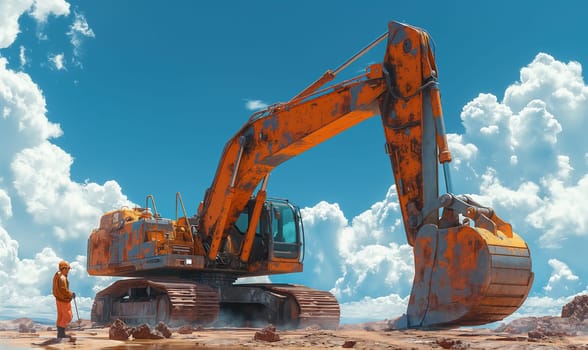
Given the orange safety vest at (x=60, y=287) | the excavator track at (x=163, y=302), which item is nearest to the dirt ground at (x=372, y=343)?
the orange safety vest at (x=60, y=287)

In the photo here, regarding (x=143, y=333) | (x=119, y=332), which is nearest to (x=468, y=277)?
(x=143, y=333)

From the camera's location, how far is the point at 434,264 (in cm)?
1120

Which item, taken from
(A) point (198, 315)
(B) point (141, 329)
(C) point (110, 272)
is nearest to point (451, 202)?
(B) point (141, 329)

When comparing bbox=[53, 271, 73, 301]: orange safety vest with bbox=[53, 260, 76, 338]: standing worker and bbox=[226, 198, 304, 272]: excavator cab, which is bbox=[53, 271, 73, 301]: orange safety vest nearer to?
bbox=[53, 260, 76, 338]: standing worker

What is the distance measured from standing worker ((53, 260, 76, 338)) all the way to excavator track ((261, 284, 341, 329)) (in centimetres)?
768

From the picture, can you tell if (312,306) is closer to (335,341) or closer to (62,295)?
(335,341)

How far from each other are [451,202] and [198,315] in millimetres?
7921

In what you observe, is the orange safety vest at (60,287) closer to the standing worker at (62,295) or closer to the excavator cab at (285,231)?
the standing worker at (62,295)

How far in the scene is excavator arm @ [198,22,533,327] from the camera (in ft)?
35.0

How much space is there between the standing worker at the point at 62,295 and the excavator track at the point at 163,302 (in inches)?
213

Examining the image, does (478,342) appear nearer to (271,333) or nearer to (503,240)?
(503,240)

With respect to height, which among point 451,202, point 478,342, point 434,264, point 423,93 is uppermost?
point 423,93

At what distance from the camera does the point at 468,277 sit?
10625 millimetres

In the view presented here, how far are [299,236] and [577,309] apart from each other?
7195 mm
